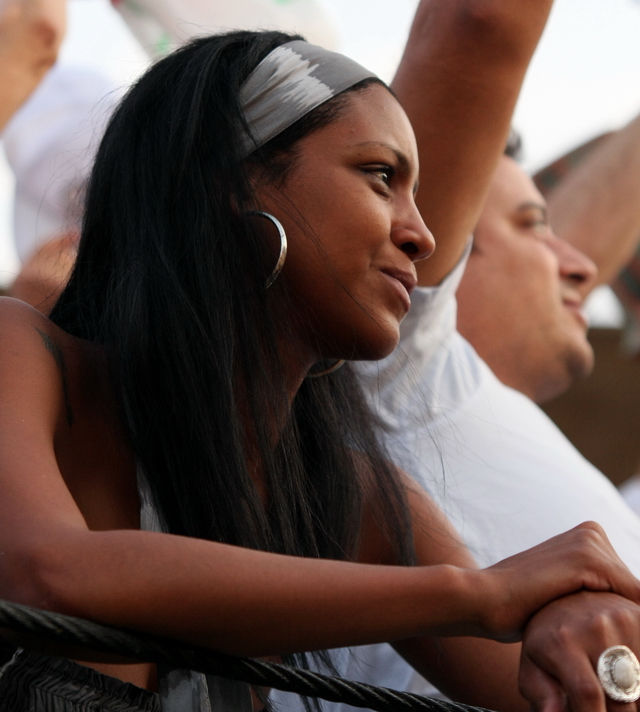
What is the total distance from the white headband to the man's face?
3.71 feet

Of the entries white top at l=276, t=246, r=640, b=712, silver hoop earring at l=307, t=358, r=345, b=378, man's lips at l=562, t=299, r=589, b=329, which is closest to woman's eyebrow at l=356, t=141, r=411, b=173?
silver hoop earring at l=307, t=358, r=345, b=378

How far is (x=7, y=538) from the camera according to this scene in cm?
86

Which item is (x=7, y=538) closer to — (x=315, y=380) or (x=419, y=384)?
(x=315, y=380)

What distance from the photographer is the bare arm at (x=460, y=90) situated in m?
1.66

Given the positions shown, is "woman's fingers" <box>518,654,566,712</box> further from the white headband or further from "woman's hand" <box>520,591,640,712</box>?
the white headband

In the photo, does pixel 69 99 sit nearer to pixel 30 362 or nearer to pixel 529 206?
pixel 529 206

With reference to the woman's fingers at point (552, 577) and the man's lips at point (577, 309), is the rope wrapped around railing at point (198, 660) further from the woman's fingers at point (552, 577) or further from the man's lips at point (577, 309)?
the man's lips at point (577, 309)

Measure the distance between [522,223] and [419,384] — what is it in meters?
0.89

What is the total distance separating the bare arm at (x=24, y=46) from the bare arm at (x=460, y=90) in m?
0.82

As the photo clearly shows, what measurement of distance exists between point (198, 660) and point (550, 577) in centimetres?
36

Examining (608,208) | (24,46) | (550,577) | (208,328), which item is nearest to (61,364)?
(208,328)

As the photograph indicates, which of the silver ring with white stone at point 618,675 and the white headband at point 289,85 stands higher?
the white headband at point 289,85

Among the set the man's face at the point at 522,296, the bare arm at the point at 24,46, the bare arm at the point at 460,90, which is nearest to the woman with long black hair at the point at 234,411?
the bare arm at the point at 460,90

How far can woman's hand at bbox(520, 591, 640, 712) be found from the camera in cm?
91
